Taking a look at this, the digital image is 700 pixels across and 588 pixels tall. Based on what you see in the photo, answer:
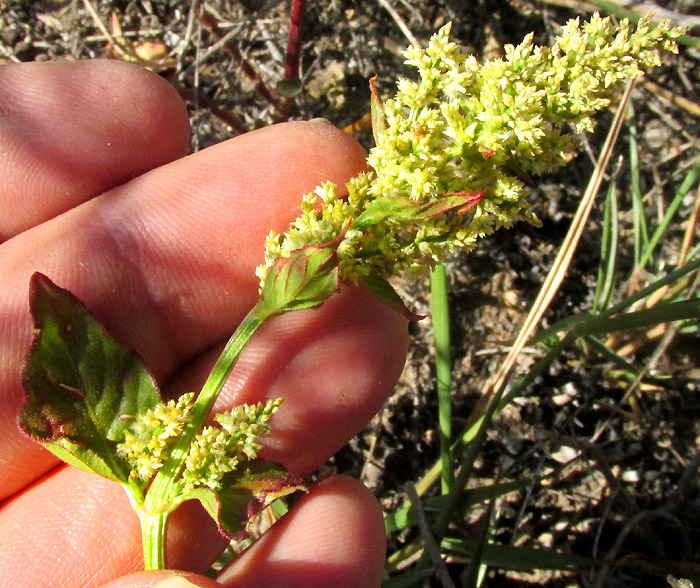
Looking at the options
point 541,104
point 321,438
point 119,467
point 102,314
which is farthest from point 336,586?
point 541,104

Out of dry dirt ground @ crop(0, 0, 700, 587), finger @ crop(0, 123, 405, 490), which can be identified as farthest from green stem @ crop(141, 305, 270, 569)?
dry dirt ground @ crop(0, 0, 700, 587)

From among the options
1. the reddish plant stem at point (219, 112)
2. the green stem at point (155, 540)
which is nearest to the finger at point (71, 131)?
the reddish plant stem at point (219, 112)

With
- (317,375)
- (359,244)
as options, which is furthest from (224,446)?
(359,244)

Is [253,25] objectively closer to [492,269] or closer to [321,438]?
[492,269]

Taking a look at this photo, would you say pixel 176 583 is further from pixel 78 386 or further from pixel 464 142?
pixel 464 142

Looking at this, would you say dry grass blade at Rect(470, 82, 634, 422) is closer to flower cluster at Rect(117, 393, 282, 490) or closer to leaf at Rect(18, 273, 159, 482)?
flower cluster at Rect(117, 393, 282, 490)
